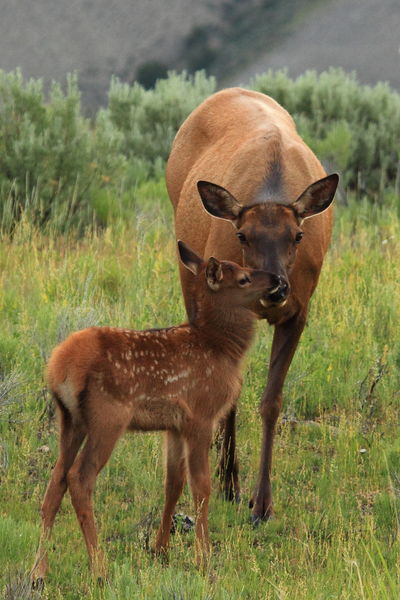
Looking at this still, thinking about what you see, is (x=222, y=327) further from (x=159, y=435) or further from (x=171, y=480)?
(x=159, y=435)

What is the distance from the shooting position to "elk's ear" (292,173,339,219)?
6582 millimetres

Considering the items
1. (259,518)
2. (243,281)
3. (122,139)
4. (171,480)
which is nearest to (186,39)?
(122,139)

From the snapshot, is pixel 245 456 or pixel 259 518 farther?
pixel 245 456

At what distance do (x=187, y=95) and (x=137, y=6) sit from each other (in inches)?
1022

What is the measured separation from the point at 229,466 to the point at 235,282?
1535 millimetres

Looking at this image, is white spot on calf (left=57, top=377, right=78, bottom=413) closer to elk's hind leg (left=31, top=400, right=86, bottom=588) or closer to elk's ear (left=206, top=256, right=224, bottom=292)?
elk's hind leg (left=31, top=400, right=86, bottom=588)

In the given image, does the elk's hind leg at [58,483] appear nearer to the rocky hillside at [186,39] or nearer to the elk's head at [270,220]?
the elk's head at [270,220]

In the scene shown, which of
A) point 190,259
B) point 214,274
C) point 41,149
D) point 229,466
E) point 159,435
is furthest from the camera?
point 41,149

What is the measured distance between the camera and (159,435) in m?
7.05

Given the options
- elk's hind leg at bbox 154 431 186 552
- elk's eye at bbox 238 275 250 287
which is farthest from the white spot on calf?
elk's eye at bbox 238 275 250 287

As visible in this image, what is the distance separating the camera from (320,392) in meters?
7.97

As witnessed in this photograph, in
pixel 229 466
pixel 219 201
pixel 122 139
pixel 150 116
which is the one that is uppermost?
pixel 150 116

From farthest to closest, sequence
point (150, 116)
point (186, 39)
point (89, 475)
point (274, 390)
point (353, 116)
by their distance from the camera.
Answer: point (186, 39)
point (353, 116)
point (150, 116)
point (274, 390)
point (89, 475)

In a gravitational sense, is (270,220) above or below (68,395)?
above
